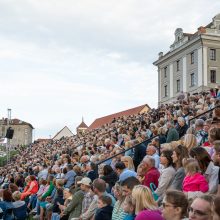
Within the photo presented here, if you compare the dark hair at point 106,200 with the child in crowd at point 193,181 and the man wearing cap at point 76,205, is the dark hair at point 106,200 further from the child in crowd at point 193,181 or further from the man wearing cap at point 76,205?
the man wearing cap at point 76,205

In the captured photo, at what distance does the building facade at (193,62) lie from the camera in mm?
49156

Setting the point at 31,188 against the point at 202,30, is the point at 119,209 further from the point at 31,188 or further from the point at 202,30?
the point at 202,30

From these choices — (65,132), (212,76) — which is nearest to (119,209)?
(212,76)

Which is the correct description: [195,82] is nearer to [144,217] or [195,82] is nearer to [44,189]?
[44,189]

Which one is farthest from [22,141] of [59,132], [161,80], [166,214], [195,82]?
[166,214]

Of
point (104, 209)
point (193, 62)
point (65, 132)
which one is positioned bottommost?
point (104, 209)

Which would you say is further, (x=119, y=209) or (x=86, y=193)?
(x=86, y=193)

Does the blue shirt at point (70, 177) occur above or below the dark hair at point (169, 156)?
below

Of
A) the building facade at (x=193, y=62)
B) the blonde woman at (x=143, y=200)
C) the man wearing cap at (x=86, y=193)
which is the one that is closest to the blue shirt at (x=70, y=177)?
the man wearing cap at (x=86, y=193)

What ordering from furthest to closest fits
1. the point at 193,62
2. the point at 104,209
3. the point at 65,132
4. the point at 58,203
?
the point at 65,132
the point at 193,62
the point at 58,203
the point at 104,209

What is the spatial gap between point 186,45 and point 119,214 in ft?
153

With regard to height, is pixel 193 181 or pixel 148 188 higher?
pixel 193 181

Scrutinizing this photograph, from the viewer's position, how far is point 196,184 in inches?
253

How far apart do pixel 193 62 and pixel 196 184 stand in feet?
151
